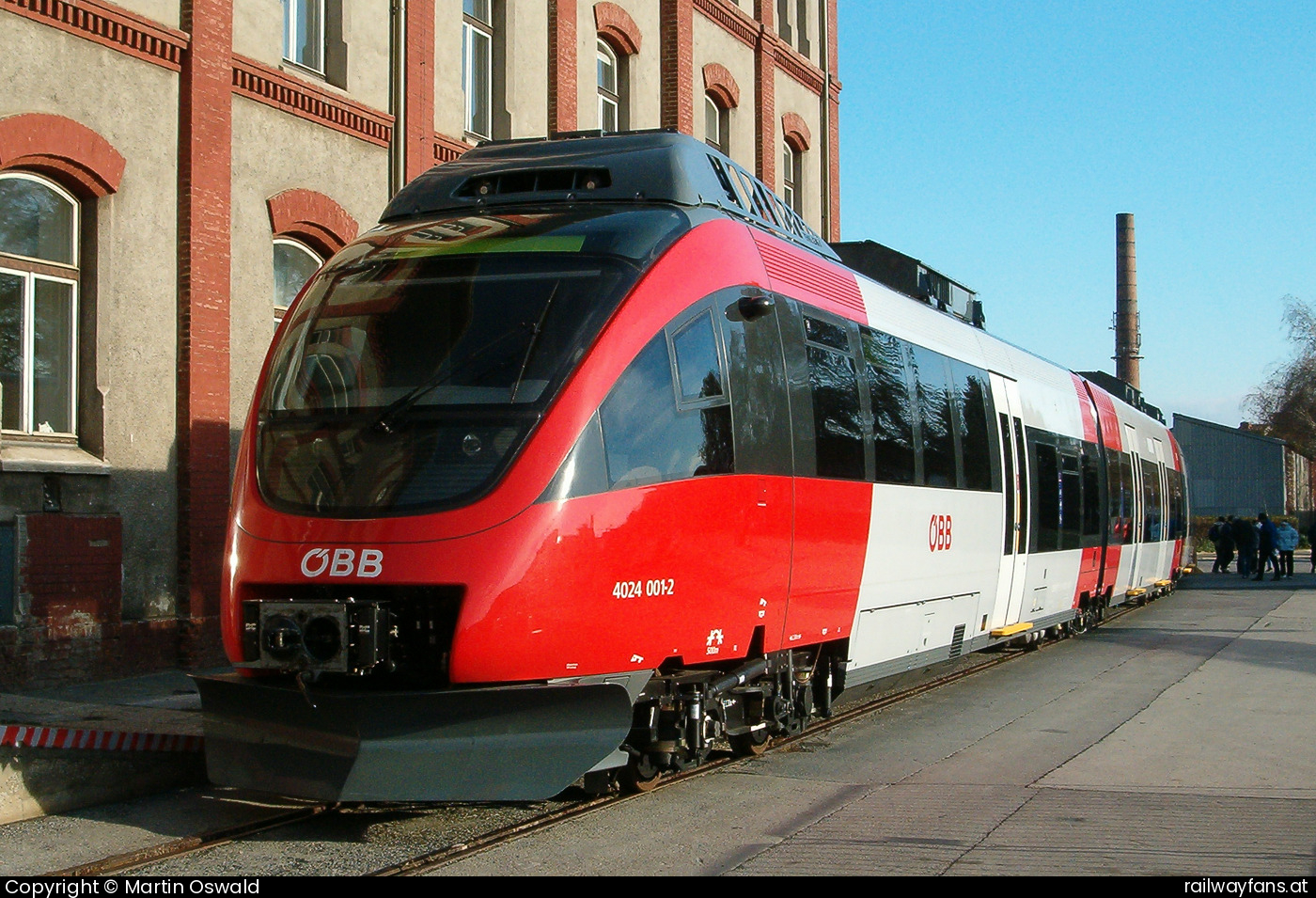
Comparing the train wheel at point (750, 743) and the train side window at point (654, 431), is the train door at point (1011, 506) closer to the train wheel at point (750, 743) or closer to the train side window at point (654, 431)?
the train wheel at point (750, 743)

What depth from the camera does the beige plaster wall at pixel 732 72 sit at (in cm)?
2166

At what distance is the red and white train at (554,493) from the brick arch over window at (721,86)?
12716 mm

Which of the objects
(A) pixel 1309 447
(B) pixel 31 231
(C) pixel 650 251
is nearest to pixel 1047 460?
(C) pixel 650 251

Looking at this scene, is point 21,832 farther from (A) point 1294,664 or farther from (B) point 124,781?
(A) point 1294,664

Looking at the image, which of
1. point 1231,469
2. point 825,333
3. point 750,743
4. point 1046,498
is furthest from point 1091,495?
point 1231,469

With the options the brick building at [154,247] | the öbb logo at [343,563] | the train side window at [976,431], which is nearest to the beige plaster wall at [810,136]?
the brick building at [154,247]

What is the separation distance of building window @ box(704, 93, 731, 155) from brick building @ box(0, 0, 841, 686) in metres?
7.19

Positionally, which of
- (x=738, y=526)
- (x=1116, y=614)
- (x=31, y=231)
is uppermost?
(x=31, y=231)

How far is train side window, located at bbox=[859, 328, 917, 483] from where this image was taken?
9.78m

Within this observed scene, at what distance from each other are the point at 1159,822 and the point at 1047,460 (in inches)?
332

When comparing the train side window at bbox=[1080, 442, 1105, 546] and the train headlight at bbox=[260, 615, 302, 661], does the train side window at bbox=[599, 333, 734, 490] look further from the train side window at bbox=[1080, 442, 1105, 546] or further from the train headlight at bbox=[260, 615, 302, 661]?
the train side window at bbox=[1080, 442, 1105, 546]

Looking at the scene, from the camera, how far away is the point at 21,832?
23.0 feet

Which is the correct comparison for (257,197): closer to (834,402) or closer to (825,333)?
(825,333)

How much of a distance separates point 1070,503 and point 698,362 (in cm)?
1002
